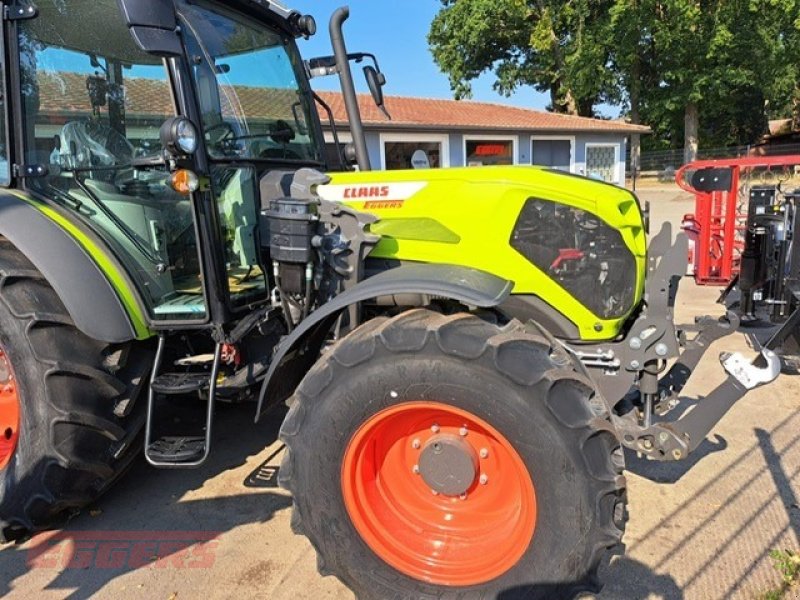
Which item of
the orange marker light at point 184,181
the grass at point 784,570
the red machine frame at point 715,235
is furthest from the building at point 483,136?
the grass at point 784,570

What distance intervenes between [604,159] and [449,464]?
25.8 metres

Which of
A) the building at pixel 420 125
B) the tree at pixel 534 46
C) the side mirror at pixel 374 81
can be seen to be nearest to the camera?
the building at pixel 420 125

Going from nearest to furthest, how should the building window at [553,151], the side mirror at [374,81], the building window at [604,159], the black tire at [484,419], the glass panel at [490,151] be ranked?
the black tire at [484,419] → the side mirror at [374,81] → the glass panel at [490,151] → the building window at [553,151] → the building window at [604,159]

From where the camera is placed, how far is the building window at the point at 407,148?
1861 cm

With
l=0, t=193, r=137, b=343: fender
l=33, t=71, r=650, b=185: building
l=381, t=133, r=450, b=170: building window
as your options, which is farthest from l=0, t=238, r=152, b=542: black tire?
l=381, t=133, r=450, b=170: building window

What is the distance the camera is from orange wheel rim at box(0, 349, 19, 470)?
301 centimetres

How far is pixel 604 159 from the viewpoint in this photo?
25969 mm

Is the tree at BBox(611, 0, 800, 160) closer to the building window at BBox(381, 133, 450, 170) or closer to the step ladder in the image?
the building window at BBox(381, 133, 450, 170)

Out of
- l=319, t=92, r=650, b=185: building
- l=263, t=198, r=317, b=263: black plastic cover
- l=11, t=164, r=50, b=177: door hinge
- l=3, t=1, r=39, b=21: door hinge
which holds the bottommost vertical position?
l=263, t=198, r=317, b=263: black plastic cover

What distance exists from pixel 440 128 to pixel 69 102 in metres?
17.4

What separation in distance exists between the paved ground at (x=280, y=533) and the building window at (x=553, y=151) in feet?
69.7

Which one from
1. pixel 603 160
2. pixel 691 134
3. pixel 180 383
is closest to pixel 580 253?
pixel 180 383

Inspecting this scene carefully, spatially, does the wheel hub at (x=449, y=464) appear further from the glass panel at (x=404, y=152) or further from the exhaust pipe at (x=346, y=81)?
the glass panel at (x=404, y=152)

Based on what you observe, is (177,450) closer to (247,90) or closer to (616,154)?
(247,90)
